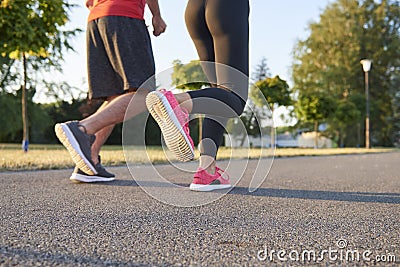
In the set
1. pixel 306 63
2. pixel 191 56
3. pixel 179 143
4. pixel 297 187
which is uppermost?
pixel 306 63

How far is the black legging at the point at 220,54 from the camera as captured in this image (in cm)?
206

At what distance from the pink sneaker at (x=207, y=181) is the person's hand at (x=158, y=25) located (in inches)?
37.1

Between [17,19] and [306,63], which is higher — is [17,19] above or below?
below

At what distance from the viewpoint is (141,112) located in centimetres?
223

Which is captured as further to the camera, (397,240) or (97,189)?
(97,189)

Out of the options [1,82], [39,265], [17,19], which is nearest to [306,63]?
[1,82]

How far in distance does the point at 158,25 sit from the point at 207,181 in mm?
1054

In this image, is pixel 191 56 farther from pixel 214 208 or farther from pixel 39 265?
pixel 39 265

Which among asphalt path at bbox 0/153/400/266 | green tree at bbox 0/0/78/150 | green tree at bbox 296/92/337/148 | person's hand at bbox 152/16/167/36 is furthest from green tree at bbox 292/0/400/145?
asphalt path at bbox 0/153/400/266

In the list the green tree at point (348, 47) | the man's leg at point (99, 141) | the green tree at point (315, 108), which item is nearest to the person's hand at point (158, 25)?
the man's leg at point (99, 141)

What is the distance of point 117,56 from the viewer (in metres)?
2.59

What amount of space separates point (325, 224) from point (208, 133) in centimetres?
103

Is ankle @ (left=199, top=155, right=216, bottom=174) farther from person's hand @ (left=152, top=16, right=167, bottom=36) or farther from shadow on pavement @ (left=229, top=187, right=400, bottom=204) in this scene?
person's hand @ (left=152, top=16, right=167, bottom=36)

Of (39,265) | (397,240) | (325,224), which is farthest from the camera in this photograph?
(325,224)
